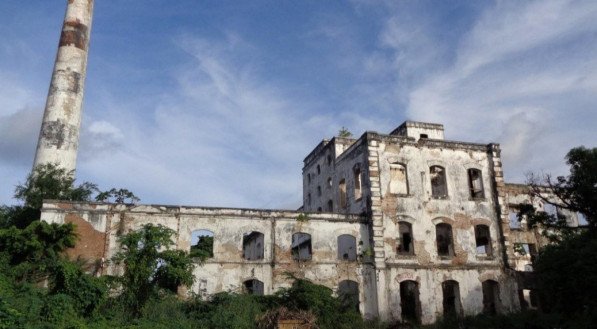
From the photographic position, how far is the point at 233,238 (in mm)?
21766

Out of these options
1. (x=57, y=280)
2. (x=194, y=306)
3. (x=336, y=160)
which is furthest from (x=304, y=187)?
(x=57, y=280)

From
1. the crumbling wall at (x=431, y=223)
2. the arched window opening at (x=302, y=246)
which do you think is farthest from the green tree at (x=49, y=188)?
the crumbling wall at (x=431, y=223)

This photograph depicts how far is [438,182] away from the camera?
1045 inches

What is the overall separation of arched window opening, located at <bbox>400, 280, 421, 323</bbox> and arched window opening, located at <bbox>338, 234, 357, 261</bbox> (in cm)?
291

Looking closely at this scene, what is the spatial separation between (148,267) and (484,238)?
16.4m

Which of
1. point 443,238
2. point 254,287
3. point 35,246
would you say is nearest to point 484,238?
point 443,238

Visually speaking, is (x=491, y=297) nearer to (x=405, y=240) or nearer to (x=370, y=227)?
(x=405, y=240)

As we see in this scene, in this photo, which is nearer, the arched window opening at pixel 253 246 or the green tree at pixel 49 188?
the green tree at pixel 49 188

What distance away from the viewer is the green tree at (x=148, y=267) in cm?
1842

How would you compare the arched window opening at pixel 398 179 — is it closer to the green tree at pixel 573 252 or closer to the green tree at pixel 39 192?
the green tree at pixel 573 252

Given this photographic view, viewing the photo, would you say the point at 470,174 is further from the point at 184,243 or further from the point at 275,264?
the point at 184,243

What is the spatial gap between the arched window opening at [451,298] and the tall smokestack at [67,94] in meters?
18.8

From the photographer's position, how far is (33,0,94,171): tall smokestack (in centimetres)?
2483

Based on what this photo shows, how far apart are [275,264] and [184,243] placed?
3.83 m
